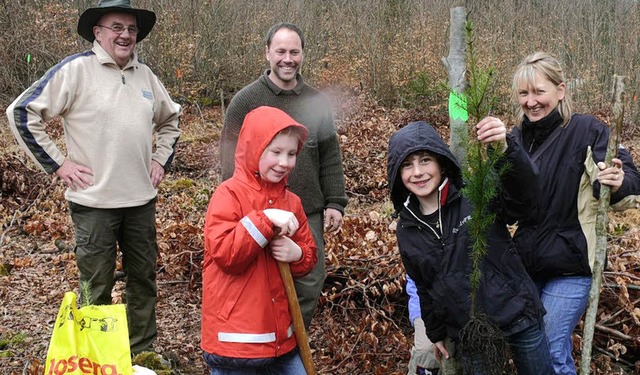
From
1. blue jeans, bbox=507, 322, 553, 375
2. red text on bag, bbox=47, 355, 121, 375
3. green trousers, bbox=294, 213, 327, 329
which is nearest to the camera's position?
red text on bag, bbox=47, 355, 121, 375

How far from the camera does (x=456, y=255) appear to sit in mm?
2664

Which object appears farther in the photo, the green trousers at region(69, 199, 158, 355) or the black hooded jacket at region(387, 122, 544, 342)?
the green trousers at region(69, 199, 158, 355)

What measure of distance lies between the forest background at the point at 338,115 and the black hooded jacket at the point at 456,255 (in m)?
0.51

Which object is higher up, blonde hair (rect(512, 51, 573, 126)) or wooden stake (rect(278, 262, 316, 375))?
blonde hair (rect(512, 51, 573, 126))

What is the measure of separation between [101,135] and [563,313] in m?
2.91

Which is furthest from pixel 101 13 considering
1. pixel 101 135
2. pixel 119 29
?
pixel 101 135

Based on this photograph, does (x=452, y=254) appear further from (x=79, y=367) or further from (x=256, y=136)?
(x=79, y=367)

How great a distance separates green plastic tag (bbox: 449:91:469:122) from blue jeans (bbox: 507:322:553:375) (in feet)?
3.32

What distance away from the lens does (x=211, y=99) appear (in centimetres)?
1565

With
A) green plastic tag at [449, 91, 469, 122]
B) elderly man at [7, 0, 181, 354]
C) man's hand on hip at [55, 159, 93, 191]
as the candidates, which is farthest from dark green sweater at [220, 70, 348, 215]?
green plastic tag at [449, 91, 469, 122]

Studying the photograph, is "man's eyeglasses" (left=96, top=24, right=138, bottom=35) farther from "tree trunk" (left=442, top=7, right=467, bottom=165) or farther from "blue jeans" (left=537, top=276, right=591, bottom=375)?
"blue jeans" (left=537, top=276, right=591, bottom=375)

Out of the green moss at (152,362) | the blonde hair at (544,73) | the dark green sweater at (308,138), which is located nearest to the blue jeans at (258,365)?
the dark green sweater at (308,138)

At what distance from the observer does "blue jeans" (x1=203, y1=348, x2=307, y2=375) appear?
2.78m

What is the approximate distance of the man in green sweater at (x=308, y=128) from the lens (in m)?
3.75
